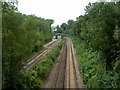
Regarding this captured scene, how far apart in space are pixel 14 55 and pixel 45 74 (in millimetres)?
7177

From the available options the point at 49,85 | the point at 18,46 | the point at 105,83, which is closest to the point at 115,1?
the point at 105,83

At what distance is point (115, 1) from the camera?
10.9m

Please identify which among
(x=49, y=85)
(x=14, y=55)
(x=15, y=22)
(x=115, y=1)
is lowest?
(x=49, y=85)

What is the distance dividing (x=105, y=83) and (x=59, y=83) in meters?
4.98

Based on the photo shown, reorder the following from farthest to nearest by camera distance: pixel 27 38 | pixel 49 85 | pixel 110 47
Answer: pixel 49 85 → pixel 110 47 → pixel 27 38

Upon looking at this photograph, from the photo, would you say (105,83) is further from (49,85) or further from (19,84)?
(19,84)

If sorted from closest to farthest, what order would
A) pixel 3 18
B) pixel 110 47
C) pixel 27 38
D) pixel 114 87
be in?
1. pixel 3 18
2. pixel 114 87
3. pixel 27 38
4. pixel 110 47

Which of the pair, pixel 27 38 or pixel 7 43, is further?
pixel 27 38

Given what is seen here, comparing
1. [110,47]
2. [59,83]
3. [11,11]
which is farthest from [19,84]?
Answer: [110,47]

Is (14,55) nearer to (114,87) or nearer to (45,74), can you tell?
(45,74)

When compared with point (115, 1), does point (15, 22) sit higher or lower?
lower

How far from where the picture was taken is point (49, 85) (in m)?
12.7

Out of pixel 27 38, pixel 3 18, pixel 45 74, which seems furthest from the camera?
pixel 45 74

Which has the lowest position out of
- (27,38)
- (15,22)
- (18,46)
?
(18,46)
